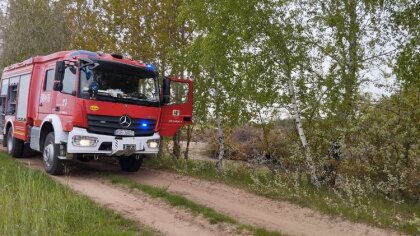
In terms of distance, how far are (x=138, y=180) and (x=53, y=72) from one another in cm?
378

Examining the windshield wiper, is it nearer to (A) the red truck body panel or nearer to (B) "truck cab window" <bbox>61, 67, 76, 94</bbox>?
(A) the red truck body panel

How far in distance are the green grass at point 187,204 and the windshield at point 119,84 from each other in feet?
6.83

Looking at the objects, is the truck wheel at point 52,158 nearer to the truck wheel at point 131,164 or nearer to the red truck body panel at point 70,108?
the red truck body panel at point 70,108

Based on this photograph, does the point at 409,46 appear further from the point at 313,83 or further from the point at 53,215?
the point at 53,215

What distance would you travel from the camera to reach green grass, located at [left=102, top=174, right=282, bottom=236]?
→ 6615 millimetres

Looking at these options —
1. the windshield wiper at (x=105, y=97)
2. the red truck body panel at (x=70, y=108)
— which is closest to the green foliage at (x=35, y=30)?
the red truck body panel at (x=70, y=108)

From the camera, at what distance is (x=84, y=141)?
10.1 m

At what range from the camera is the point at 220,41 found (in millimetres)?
10172

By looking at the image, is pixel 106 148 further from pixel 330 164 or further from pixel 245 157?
pixel 330 164

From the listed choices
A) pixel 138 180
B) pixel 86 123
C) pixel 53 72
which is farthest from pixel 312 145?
pixel 53 72

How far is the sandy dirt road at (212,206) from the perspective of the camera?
679cm

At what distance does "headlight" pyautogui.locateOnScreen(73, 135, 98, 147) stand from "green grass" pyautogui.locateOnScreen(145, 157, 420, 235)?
279 centimetres

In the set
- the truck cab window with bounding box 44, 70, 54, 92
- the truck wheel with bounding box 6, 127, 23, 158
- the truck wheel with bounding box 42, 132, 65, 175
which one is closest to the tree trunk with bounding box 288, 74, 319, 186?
the truck wheel with bounding box 42, 132, 65, 175

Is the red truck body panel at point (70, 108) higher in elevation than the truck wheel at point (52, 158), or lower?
higher
